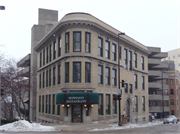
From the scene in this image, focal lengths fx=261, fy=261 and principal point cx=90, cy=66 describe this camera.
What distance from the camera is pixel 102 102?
110 ft

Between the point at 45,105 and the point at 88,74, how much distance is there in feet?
40.1

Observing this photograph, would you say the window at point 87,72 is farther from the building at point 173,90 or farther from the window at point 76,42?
the building at point 173,90

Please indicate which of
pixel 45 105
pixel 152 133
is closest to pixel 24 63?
pixel 45 105

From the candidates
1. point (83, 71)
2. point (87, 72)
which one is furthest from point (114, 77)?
point (83, 71)

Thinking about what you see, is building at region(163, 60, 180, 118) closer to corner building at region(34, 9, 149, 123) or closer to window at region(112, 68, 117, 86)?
corner building at region(34, 9, 149, 123)

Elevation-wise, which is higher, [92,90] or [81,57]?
[81,57]

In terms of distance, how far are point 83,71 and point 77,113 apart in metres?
4.95

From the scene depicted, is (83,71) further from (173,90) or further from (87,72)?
(173,90)

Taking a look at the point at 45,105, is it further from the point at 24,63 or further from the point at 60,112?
the point at 24,63

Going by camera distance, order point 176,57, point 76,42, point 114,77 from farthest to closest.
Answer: point 176,57, point 114,77, point 76,42

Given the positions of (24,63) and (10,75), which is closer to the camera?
(10,75)

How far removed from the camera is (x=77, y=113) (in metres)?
30.3

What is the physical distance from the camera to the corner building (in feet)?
99.6

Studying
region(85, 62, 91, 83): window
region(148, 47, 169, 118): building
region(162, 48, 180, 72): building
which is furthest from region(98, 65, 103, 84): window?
region(162, 48, 180, 72): building
